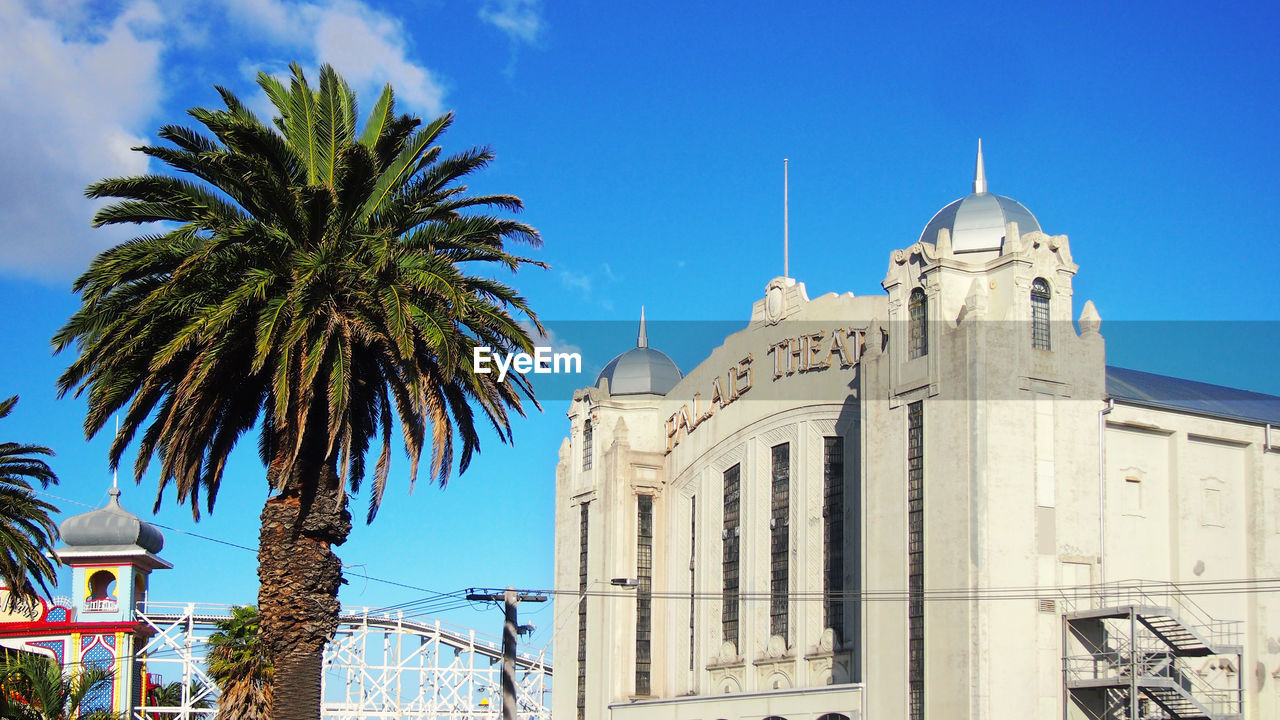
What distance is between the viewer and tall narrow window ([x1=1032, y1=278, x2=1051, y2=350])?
40.6m

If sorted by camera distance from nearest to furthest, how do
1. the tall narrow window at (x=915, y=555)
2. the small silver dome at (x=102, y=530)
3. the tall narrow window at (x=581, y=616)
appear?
the tall narrow window at (x=915, y=555), the tall narrow window at (x=581, y=616), the small silver dome at (x=102, y=530)

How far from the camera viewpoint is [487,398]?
28.8 m

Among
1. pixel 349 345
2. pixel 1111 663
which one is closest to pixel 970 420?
pixel 1111 663

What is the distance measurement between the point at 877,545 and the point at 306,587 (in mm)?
20152

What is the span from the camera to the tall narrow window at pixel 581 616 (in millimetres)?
60312

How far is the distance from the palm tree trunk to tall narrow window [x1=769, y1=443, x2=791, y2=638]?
78.8 ft

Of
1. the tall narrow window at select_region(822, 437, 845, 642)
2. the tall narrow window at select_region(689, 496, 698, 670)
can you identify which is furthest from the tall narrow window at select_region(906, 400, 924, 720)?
the tall narrow window at select_region(689, 496, 698, 670)

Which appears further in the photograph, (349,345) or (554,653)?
(554,653)

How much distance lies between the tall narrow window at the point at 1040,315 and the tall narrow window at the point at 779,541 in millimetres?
11395

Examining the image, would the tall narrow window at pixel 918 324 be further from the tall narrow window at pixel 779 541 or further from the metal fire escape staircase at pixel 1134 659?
the tall narrow window at pixel 779 541

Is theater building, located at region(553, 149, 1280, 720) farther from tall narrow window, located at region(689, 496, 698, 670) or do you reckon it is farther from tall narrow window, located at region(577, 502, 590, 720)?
tall narrow window, located at region(577, 502, 590, 720)

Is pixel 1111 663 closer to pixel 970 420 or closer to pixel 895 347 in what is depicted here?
pixel 970 420

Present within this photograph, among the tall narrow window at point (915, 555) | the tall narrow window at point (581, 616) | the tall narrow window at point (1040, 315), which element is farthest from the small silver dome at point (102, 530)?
the tall narrow window at point (1040, 315)

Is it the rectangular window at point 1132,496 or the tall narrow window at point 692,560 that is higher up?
the rectangular window at point 1132,496
